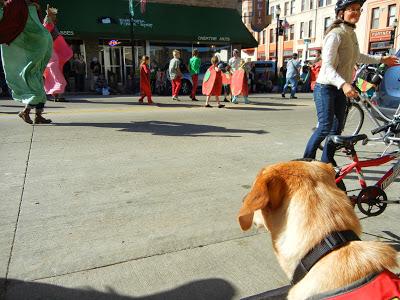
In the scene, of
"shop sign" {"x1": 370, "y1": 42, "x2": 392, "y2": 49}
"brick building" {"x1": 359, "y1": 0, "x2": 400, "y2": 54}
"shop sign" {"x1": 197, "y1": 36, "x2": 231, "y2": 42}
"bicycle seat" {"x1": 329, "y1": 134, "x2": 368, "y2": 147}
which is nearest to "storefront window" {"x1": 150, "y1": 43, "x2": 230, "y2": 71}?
"shop sign" {"x1": 197, "y1": 36, "x2": 231, "y2": 42}

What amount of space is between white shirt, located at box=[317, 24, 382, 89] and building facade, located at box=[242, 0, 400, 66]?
28.9m

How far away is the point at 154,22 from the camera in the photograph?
69.6 feet

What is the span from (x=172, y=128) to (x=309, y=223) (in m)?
6.80

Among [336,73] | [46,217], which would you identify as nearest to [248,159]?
[336,73]

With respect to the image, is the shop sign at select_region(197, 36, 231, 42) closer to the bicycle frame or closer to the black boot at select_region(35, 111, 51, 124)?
the black boot at select_region(35, 111, 51, 124)

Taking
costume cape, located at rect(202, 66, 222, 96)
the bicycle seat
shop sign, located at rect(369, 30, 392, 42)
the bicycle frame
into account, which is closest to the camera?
the bicycle seat

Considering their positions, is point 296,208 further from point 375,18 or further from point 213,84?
point 375,18

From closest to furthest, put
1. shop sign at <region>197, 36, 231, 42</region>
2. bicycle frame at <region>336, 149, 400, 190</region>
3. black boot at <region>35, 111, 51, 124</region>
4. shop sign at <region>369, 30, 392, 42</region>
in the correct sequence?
bicycle frame at <region>336, 149, 400, 190</region> → black boot at <region>35, 111, 51, 124</region> → shop sign at <region>197, 36, 231, 42</region> → shop sign at <region>369, 30, 392, 42</region>

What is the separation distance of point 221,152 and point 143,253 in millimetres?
3372

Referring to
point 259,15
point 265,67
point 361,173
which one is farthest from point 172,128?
point 259,15

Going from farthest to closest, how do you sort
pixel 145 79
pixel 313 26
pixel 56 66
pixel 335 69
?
pixel 313 26, pixel 145 79, pixel 56 66, pixel 335 69

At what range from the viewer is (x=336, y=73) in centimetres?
385

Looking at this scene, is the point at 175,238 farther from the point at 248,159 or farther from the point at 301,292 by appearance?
the point at 248,159

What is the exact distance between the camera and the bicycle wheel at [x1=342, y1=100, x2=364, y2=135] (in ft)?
23.6
